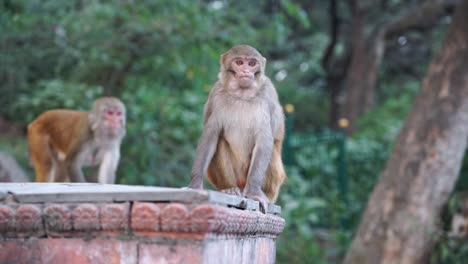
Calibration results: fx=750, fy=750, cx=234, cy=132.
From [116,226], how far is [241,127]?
2251 mm

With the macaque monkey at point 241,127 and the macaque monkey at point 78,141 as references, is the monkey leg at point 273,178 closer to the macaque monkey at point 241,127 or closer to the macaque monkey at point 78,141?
the macaque monkey at point 241,127

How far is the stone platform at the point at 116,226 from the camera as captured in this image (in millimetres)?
2695

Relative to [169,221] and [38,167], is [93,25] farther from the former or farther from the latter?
[169,221]

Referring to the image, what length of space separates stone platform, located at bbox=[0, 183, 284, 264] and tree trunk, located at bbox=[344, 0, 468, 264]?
20.5ft

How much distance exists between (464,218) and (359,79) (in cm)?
760

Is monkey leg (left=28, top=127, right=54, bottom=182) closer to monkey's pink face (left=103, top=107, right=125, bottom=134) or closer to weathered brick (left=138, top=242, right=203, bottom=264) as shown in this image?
monkey's pink face (left=103, top=107, right=125, bottom=134)

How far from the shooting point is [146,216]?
2.70 m

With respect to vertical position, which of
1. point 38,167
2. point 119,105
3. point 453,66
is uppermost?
point 453,66

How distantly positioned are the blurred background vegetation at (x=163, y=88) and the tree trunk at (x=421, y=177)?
1.96 ft

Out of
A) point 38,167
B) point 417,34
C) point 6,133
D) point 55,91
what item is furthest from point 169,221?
point 417,34

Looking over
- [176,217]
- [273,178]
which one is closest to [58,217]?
[176,217]

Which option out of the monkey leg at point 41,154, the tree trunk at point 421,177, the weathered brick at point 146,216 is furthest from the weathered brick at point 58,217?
the tree trunk at point 421,177

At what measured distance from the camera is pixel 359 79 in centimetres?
1669

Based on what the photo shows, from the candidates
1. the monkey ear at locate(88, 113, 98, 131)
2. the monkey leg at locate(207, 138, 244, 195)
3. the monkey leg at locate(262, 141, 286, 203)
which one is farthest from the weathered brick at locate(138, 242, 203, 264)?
the monkey ear at locate(88, 113, 98, 131)
